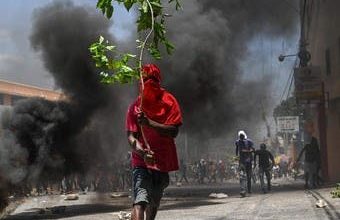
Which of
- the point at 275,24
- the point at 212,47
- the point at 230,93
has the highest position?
the point at 275,24

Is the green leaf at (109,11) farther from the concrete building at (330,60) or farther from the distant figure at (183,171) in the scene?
the distant figure at (183,171)

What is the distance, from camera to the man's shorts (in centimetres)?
403

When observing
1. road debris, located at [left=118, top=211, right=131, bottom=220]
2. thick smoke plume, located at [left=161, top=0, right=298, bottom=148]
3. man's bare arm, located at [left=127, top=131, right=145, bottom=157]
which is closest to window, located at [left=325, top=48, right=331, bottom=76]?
thick smoke plume, located at [left=161, top=0, right=298, bottom=148]

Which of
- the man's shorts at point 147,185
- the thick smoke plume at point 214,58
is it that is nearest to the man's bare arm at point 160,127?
the man's shorts at point 147,185

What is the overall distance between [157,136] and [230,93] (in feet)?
31.6

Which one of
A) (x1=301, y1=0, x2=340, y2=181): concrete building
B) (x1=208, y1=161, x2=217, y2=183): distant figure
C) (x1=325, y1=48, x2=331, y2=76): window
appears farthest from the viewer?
(x1=208, y1=161, x2=217, y2=183): distant figure

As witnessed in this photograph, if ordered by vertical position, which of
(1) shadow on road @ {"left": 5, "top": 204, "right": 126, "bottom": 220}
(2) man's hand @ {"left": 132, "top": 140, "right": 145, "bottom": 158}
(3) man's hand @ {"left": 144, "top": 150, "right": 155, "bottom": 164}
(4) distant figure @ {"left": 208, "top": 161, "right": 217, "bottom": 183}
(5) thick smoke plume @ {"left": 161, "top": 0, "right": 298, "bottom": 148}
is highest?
(5) thick smoke plume @ {"left": 161, "top": 0, "right": 298, "bottom": 148}

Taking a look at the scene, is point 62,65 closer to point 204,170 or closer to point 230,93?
point 230,93

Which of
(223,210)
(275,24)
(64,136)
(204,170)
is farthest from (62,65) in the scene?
(204,170)

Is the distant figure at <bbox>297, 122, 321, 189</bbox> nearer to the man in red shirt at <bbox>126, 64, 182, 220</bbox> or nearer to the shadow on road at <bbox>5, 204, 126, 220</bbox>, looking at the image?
the shadow on road at <bbox>5, 204, 126, 220</bbox>

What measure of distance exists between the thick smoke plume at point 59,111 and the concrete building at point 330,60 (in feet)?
24.9

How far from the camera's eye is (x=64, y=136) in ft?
35.8

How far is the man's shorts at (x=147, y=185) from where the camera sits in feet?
13.2

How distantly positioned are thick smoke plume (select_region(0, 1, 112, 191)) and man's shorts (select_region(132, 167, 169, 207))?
5707 millimetres
